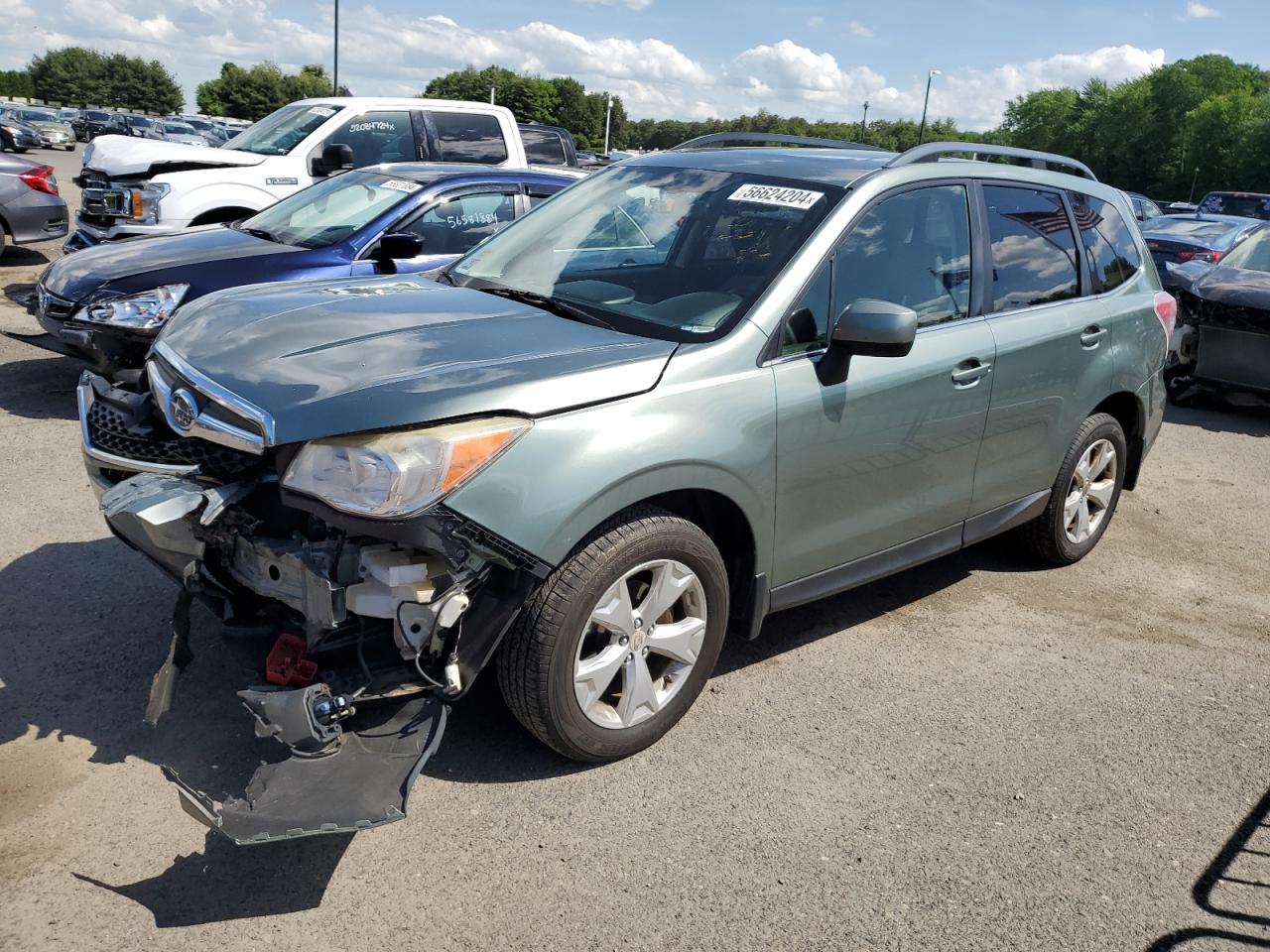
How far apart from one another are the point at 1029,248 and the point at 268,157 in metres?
7.40

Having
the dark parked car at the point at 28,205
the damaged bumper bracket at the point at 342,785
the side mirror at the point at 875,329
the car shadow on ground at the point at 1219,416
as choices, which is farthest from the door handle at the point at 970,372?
the dark parked car at the point at 28,205

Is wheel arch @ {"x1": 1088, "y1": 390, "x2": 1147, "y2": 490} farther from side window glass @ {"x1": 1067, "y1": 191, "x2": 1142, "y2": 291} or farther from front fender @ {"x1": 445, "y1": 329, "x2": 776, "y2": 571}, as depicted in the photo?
front fender @ {"x1": 445, "y1": 329, "x2": 776, "y2": 571}

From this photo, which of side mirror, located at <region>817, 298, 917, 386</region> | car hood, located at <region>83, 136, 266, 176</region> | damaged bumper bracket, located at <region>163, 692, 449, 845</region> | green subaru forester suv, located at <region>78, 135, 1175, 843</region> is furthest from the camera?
car hood, located at <region>83, 136, 266, 176</region>

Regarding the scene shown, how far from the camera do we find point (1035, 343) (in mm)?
4578

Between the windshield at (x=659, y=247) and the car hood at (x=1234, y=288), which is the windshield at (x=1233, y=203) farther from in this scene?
the windshield at (x=659, y=247)

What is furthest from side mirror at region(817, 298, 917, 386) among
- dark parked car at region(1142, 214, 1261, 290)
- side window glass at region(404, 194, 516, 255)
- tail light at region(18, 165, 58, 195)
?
tail light at region(18, 165, 58, 195)

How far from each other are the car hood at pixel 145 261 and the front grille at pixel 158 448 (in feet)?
9.18

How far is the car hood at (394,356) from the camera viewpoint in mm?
2922

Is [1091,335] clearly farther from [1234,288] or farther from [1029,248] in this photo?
[1234,288]

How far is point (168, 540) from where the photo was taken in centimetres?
307

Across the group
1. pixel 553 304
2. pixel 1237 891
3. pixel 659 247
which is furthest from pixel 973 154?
A: pixel 1237 891

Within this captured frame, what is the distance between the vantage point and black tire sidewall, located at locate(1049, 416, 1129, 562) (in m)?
5.06

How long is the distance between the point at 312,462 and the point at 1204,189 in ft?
212

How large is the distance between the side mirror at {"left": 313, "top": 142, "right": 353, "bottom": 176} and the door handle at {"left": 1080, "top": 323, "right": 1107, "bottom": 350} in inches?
260
